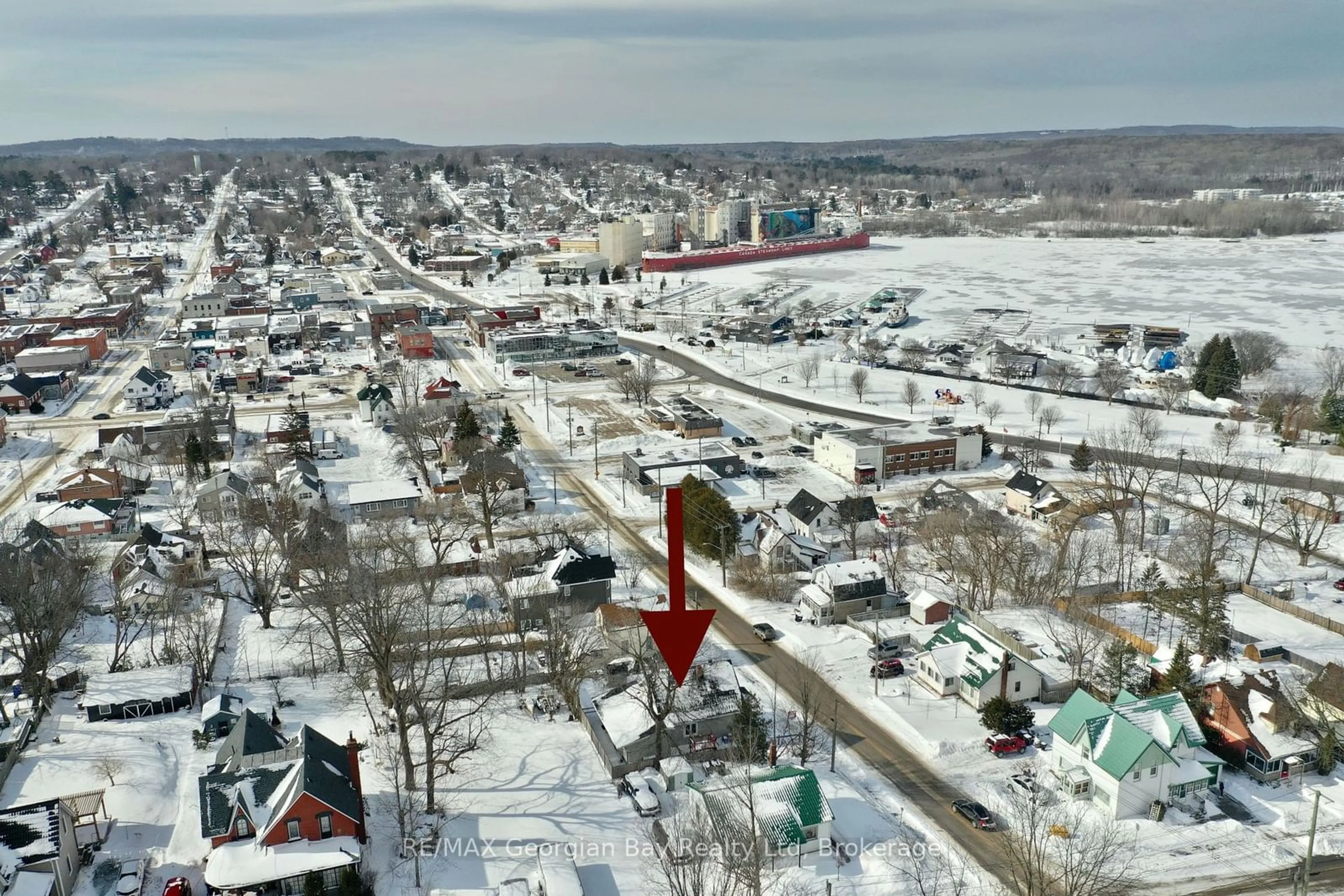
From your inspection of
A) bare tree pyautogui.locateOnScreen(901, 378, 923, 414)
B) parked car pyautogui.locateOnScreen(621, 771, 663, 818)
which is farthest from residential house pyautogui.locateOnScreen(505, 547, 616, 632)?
bare tree pyautogui.locateOnScreen(901, 378, 923, 414)

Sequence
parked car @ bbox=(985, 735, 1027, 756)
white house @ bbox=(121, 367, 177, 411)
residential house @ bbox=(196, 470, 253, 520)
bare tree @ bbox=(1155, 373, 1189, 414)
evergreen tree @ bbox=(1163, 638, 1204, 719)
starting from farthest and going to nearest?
white house @ bbox=(121, 367, 177, 411), bare tree @ bbox=(1155, 373, 1189, 414), residential house @ bbox=(196, 470, 253, 520), evergreen tree @ bbox=(1163, 638, 1204, 719), parked car @ bbox=(985, 735, 1027, 756)

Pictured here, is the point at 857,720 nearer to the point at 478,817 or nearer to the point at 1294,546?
the point at 478,817

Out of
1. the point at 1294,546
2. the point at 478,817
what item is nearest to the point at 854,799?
the point at 478,817

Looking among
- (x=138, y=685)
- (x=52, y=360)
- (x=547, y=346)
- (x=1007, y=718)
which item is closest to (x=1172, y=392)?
(x=1007, y=718)

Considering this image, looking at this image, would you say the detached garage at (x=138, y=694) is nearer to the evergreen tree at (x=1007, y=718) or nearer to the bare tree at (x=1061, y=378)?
the evergreen tree at (x=1007, y=718)

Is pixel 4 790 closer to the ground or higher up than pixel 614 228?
closer to the ground

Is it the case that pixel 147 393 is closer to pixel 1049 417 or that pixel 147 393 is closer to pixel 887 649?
pixel 887 649

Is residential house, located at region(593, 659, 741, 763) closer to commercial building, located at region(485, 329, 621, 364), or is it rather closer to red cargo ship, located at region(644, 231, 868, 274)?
commercial building, located at region(485, 329, 621, 364)
